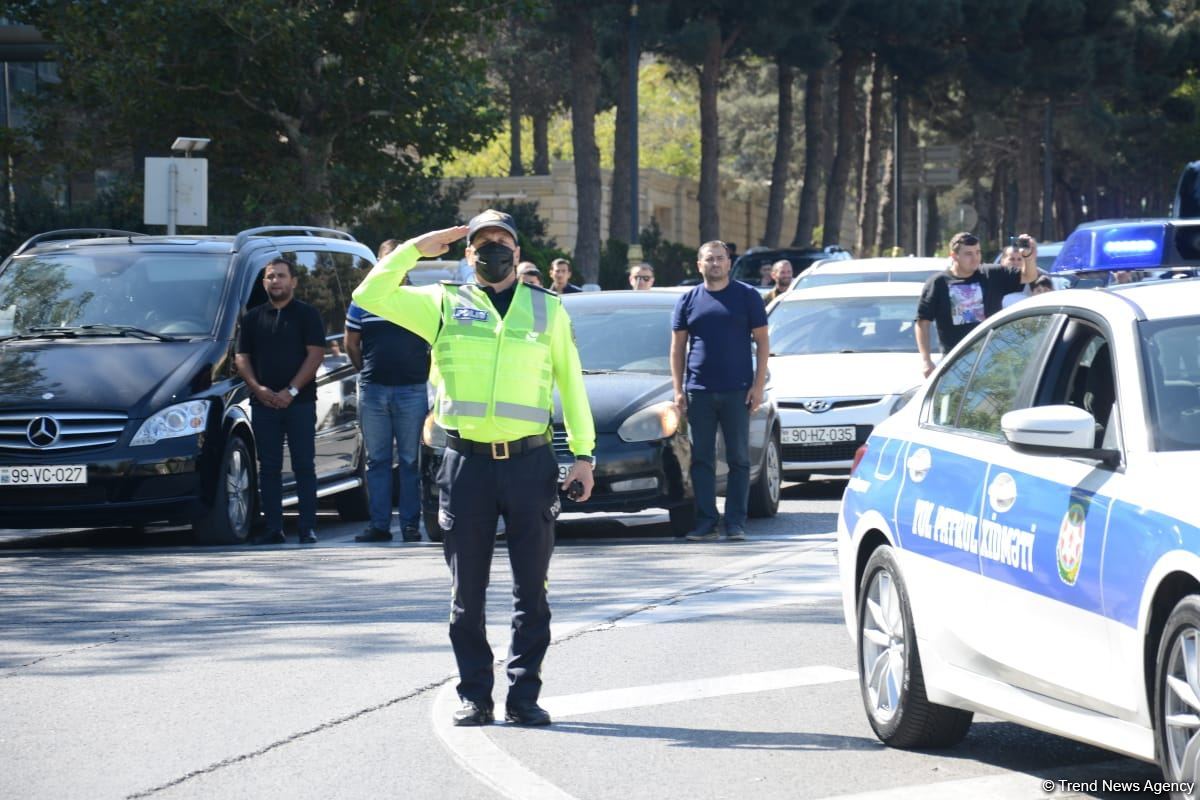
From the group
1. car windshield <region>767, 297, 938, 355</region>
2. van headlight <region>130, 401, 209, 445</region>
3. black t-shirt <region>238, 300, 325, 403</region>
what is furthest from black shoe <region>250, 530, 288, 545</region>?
car windshield <region>767, 297, 938, 355</region>

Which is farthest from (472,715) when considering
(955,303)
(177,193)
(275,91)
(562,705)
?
(275,91)

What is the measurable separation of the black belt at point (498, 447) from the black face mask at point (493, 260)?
549 mm

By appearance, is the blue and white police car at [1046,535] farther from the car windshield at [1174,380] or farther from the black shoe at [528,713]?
the black shoe at [528,713]

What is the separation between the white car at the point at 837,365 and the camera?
1617 centimetres

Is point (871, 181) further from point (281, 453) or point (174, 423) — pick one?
point (174, 423)

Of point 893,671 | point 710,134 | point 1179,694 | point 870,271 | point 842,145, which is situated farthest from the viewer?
point 842,145

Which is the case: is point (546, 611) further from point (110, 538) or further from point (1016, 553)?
point (110, 538)

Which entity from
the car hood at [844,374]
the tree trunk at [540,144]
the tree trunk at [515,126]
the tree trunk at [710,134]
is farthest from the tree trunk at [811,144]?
the car hood at [844,374]

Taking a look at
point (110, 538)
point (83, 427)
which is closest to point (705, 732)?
point (83, 427)

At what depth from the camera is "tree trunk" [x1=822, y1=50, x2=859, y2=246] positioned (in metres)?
56.6

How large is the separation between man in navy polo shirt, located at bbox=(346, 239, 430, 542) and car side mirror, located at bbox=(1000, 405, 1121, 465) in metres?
8.06

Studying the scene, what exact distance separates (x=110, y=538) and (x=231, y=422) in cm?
169

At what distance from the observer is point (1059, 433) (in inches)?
221

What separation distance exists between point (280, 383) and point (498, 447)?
6785mm
